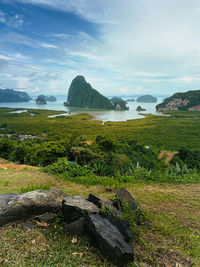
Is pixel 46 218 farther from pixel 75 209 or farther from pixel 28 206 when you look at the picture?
pixel 75 209

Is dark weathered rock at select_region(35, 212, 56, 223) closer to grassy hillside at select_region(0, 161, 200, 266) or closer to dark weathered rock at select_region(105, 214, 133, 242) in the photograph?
grassy hillside at select_region(0, 161, 200, 266)

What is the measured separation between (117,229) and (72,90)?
18866 centimetres

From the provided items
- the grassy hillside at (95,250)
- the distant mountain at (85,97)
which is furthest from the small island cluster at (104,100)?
the grassy hillside at (95,250)

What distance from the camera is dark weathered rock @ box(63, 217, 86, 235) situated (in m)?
2.71

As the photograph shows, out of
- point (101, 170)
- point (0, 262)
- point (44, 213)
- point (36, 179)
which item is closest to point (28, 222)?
point (44, 213)

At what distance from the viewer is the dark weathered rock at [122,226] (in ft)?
8.41

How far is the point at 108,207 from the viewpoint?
124 inches

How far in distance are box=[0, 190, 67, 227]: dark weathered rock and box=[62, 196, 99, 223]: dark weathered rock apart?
10.1 inches

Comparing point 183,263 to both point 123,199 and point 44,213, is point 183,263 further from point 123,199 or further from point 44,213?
point 44,213

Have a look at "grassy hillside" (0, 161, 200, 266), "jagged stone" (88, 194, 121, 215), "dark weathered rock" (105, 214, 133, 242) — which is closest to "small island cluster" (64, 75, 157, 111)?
"jagged stone" (88, 194, 121, 215)

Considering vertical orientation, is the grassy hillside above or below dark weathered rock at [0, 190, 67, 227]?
below

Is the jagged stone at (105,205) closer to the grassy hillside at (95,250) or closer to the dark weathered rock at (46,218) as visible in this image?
the grassy hillside at (95,250)

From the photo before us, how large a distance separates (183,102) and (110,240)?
461 feet

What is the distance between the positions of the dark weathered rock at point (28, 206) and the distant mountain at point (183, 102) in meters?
124
